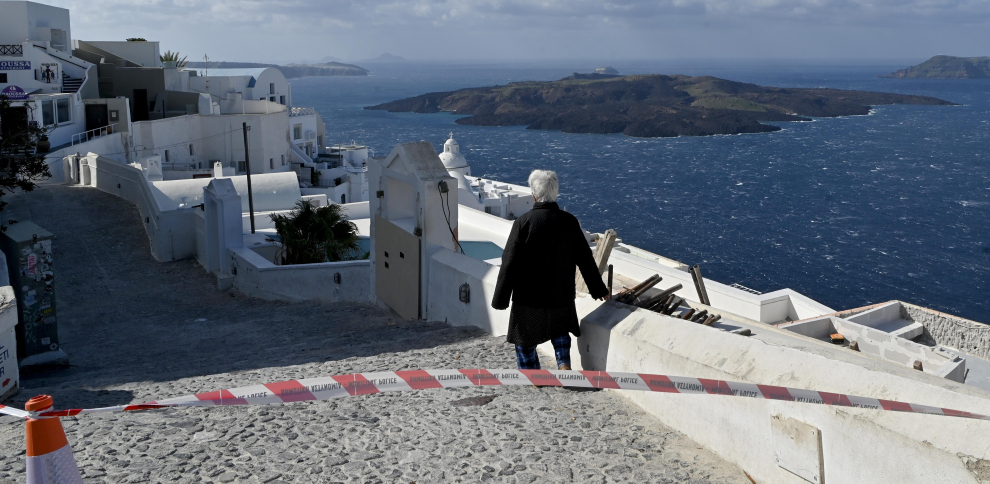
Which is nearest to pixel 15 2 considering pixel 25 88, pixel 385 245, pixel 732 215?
pixel 25 88

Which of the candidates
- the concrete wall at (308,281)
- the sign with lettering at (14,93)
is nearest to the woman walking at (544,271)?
the concrete wall at (308,281)

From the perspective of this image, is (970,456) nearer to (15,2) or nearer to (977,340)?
(977,340)

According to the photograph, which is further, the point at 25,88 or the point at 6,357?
the point at 25,88

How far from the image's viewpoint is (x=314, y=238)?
20.1 m

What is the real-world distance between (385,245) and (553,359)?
207 inches

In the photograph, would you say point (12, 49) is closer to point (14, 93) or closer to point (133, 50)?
point (14, 93)

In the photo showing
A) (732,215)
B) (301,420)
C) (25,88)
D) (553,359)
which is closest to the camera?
(301,420)

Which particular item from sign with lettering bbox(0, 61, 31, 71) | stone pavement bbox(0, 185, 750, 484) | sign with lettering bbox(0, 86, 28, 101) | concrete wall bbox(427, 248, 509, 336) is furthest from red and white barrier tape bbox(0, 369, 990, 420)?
sign with lettering bbox(0, 61, 31, 71)

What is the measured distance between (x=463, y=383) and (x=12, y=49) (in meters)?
46.4

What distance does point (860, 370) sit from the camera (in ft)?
15.7

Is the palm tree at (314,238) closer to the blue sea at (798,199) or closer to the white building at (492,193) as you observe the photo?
the white building at (492,193)

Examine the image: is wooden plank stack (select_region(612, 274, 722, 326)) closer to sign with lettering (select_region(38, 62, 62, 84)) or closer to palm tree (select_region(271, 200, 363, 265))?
palm tree (select_region(271, 200, 363, 265))

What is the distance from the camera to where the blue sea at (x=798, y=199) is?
62.3m

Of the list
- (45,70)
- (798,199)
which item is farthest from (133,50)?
(798,199)
